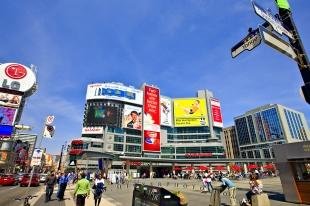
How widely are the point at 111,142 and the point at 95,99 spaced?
18.4 metres

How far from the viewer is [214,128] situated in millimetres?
108438

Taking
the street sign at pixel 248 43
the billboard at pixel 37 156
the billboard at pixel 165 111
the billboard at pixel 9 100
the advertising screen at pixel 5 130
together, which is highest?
the billboard at pixel 165 111

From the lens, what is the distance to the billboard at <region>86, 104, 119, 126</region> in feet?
294

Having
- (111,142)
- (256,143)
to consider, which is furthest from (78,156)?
(256,143)

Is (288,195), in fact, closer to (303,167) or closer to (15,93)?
(303,167)

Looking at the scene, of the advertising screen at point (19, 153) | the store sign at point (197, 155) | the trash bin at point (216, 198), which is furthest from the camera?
the store sign at point (197, 155)

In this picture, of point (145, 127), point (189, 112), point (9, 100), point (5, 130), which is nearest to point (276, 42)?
point (5, 130)

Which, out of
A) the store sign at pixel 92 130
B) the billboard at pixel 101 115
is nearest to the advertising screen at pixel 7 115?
the store sign at pixel 92 130

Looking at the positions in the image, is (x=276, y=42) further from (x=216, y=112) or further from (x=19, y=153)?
(x=19, y=153)

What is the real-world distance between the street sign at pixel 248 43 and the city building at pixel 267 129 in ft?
384

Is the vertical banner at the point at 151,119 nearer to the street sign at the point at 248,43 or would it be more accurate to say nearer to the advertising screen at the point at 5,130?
the advertising screen at the point at 5,130

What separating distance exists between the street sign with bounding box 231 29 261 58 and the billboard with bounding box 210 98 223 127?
10193 centimetres

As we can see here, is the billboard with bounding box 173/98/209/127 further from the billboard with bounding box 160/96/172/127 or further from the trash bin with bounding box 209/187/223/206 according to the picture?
the trash bin with bounding box 209/187/223/206

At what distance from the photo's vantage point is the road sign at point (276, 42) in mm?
7672
